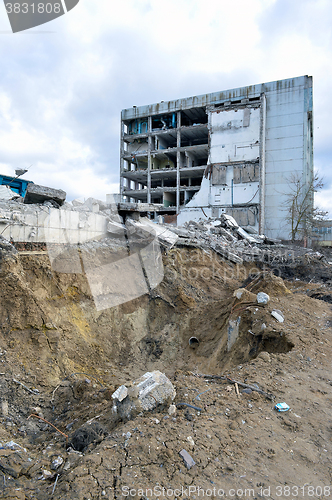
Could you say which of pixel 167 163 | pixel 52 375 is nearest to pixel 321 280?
pixel 52 375

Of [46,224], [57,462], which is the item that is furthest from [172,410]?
[46,224]

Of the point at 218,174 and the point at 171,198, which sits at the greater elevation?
the point at 218,174

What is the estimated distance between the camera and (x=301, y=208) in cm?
2294

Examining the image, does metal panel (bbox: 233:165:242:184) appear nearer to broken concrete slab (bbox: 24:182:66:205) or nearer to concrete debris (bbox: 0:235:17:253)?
broken concrete slab (bbox: 24:182:66:205)

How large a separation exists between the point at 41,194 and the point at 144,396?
19.5 ft

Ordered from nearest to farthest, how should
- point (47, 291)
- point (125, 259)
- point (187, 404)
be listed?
point (187, 404), point (47, 291), point (125, 259)

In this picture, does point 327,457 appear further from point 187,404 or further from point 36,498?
point 36,498

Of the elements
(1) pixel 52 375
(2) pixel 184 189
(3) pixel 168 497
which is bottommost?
(1) pixel 52 375

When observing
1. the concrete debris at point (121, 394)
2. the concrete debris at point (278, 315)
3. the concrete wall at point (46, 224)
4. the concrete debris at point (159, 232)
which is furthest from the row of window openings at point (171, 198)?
the concrete debris at point (121, 394)

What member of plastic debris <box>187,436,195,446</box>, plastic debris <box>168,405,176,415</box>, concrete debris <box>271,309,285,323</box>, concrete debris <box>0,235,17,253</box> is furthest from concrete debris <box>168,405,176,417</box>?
concrete debris <box>0,235,17,253</box>

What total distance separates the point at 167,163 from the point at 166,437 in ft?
111

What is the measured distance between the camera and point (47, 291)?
20.8 feet

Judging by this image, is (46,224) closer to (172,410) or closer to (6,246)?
(6,246)

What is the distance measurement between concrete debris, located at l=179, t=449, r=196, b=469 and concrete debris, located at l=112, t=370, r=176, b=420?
2.34 feet
